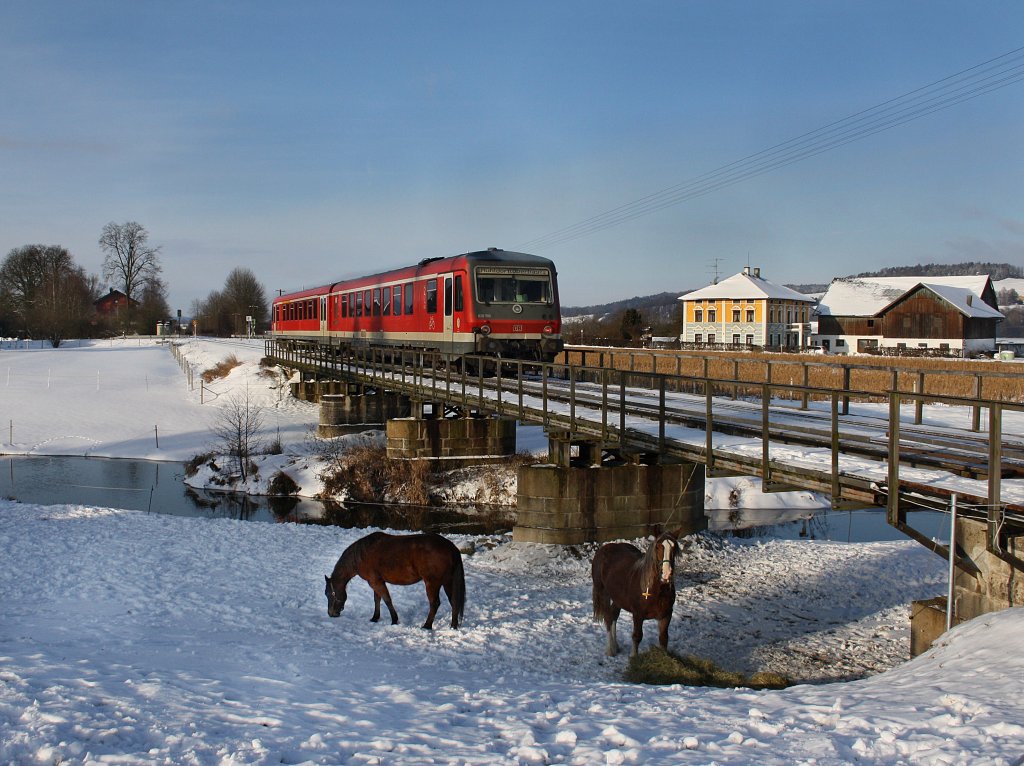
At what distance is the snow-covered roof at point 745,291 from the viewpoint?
80625mm

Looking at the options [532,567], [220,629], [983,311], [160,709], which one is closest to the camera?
[160,709]

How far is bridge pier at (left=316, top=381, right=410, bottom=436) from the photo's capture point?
3219 cm

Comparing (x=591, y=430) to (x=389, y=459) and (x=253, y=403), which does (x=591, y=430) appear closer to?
(x=389, y=459)

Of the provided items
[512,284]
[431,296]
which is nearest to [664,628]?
[512,284]

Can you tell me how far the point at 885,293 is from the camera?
83.2 metres

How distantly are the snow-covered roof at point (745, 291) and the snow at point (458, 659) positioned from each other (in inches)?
2606

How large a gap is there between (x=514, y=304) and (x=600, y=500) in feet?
24.7

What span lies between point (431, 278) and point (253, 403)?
20361mm

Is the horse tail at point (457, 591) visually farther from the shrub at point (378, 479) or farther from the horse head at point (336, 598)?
the shrub at point (378, 479)

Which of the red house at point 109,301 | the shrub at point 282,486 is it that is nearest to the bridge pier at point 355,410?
the shrub at point 282,486

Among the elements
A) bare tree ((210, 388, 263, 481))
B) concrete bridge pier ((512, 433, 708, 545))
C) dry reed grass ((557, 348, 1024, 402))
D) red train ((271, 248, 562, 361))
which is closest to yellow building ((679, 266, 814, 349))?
dry reed grass ((557, 348, 1024, 402))

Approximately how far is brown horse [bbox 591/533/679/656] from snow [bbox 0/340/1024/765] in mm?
520

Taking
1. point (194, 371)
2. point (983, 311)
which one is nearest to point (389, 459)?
point (194, 371)

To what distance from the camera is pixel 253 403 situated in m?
41.3
